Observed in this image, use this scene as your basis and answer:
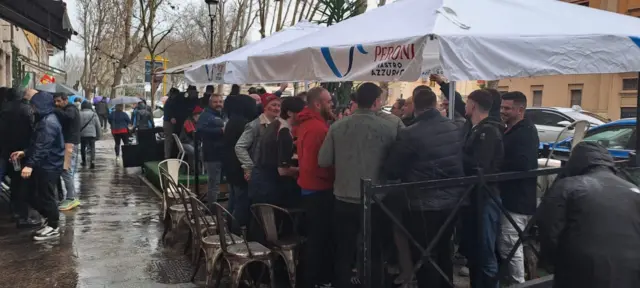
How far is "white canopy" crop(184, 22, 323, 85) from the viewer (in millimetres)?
7801

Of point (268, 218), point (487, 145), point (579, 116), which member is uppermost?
point (579, 116)

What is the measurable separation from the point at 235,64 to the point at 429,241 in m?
4.66

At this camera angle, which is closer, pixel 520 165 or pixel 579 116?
pixel 520 165

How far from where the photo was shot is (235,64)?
790 centimetres

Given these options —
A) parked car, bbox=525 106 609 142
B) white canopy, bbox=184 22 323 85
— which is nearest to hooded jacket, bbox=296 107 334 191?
white canopy, bbox=184 22 323 85

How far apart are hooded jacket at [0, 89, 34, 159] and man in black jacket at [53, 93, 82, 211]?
38 centimetres

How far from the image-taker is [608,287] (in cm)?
289

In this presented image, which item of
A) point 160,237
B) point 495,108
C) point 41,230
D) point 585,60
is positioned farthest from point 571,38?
point 41,230

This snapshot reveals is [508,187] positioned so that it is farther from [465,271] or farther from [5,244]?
[5,244]

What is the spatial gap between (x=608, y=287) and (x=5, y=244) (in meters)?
6.45

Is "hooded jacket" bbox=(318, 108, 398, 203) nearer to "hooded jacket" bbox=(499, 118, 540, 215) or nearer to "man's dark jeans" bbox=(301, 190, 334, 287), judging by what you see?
"man's dark jeans" bbox=(301, 190, 334, 287)

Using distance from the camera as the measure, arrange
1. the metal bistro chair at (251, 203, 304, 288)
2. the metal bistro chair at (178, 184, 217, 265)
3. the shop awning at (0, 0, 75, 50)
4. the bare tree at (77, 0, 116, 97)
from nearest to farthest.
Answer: the metal bistro chair at (251, 203, 304, 288), the metal bistro chair at (178, 184, 217, 265), the shop awning at (0, 0, 75, 50), the bare tree at (77, 0, 116, 97)

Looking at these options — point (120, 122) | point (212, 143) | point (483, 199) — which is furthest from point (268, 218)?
point (120, 122)

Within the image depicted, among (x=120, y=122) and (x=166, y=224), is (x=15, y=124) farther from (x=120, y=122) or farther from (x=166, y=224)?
(x=120, y=122)
